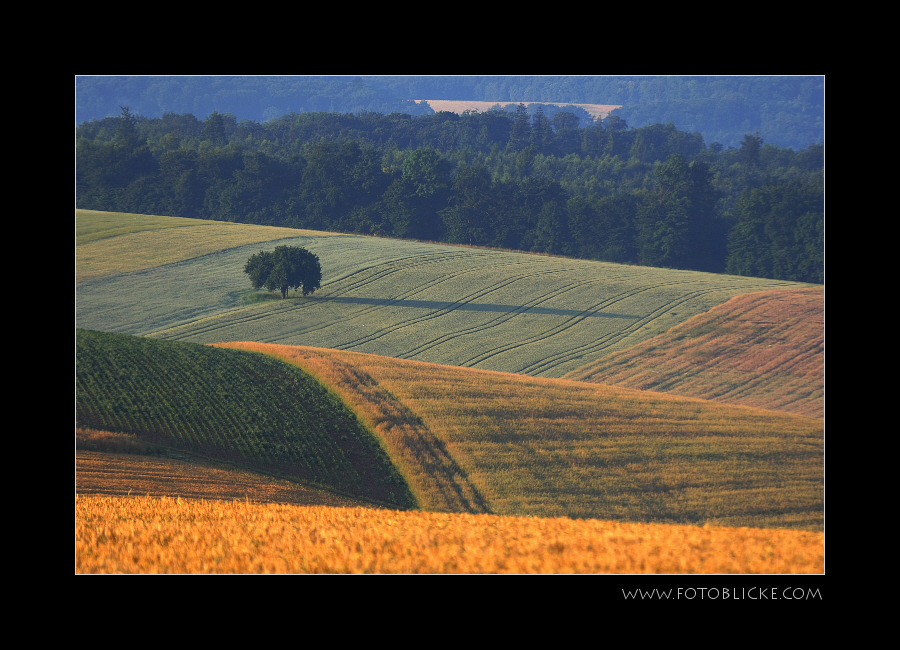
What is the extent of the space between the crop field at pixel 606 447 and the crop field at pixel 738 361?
885cm

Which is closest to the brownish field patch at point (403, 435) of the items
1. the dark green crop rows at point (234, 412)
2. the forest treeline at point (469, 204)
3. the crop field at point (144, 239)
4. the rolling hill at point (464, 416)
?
the rolling hill at point (464, 416)

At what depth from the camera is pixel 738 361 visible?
4275cm

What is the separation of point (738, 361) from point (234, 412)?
28831 mm

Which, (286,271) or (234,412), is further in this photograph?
(286,271)

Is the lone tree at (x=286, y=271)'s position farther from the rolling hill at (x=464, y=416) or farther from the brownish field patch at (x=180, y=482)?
the brownish field patch at (x=180, y=482)

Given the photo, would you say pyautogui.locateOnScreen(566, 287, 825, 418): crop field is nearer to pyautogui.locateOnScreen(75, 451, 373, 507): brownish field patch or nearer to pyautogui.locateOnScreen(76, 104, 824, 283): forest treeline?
pyautogui.locateOnScreen(75, 451, 373, 507): brownish field patch

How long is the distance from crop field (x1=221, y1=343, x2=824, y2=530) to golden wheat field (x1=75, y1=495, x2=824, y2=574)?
9.60 meters

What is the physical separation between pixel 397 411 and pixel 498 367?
16.9 metres

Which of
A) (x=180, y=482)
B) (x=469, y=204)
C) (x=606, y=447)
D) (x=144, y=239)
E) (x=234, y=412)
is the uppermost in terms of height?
(x=469, y=204)

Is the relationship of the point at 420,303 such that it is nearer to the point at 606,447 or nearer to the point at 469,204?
Answer: the point at 606,447

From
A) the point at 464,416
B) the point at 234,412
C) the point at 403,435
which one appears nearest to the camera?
the point at 403,435


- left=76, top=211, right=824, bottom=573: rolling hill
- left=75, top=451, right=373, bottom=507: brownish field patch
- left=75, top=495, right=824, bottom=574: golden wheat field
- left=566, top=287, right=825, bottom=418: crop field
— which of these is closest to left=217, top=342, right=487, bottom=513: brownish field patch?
left=76, top=211, right=824, bottom=573: rolling hill

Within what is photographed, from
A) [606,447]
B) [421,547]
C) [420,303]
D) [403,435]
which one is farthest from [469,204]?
[421,547]

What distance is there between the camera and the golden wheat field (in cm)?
848
